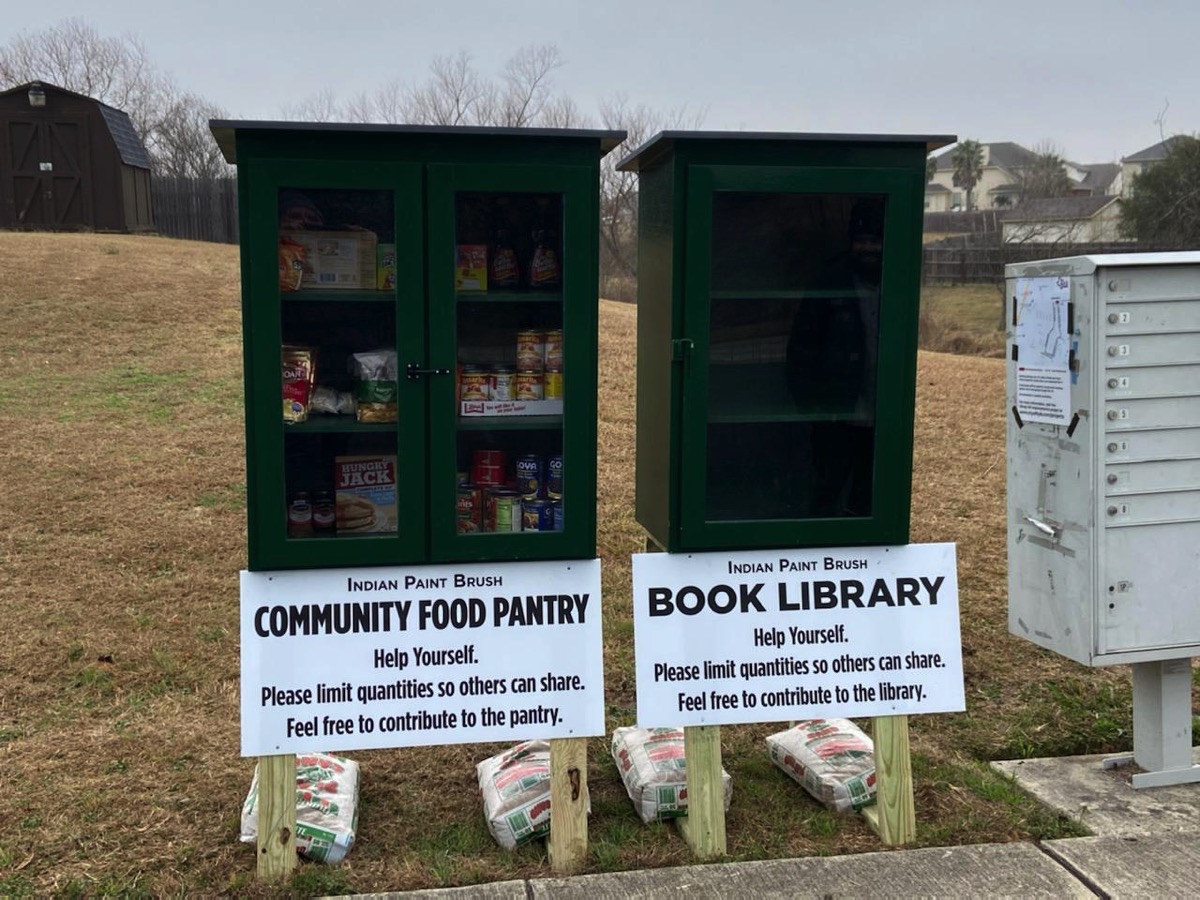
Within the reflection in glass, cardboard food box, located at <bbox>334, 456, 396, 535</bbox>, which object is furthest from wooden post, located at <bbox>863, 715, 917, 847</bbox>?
cardboard food box, located at <bbox>334, 456, 396, 535</bbox>

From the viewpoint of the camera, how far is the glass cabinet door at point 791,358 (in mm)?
3168

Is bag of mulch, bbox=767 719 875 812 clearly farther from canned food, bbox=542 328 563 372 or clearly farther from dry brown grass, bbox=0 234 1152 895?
canned food, bbox=542 328 563 372

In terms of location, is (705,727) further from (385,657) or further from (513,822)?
(385,657)

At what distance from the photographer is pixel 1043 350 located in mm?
3512

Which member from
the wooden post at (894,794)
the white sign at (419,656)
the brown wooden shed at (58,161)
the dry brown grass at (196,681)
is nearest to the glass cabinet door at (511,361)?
the white sign at (419,656)

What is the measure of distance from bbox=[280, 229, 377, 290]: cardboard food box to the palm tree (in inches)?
3306

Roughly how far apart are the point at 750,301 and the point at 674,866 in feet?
5.49

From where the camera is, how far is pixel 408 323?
9.74 feet

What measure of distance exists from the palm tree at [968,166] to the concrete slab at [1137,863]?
274 feet

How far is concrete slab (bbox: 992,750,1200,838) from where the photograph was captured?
336 cm

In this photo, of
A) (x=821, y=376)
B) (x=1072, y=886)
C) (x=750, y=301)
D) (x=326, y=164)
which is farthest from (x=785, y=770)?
(x=326, y=164)

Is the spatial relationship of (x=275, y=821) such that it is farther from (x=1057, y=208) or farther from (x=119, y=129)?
(x=1057, y=208)

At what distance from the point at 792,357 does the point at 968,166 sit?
85.6 metres

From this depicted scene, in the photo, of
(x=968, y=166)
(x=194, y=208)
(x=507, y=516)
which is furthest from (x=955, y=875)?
(x=968, y=166)
